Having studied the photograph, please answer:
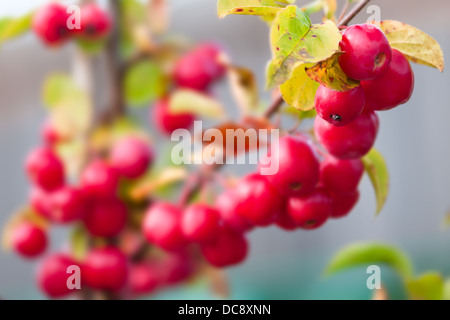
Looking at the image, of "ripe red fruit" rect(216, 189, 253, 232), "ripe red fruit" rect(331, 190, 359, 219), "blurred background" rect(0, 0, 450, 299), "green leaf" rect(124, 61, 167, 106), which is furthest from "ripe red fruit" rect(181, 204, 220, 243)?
"blurred background" rect(0, 0, 450, 299)

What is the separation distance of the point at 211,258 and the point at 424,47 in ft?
1.01

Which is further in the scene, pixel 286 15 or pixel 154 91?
pixel 154 91

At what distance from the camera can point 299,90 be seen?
A: 351mm

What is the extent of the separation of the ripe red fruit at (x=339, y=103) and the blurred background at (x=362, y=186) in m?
1.47

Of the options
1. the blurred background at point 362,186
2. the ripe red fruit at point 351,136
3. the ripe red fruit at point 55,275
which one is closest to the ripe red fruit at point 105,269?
the ripe red fruit at point 55,275

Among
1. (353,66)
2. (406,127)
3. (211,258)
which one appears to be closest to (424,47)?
(353,66)

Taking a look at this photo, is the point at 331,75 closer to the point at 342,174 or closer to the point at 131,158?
the point at 342,174

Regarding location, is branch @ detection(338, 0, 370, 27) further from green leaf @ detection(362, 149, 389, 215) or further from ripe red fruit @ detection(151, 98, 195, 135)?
ripe red fruit @ detection(151, 98, 195, 135)

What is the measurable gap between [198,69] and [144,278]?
0.33 meters

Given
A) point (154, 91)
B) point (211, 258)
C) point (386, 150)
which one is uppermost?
point (386, 150)

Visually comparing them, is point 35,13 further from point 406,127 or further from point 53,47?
point 406,127

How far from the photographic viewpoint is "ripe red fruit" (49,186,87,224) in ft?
2.09

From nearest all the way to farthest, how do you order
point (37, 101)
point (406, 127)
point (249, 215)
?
point (249, 215)
point (406, 127)
point (37, 101)

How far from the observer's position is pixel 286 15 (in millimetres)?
322
